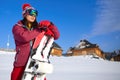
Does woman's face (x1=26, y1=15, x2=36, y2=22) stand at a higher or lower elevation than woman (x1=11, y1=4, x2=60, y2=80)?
higher

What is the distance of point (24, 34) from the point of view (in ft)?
12.0

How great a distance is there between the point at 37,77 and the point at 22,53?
40 centimetres

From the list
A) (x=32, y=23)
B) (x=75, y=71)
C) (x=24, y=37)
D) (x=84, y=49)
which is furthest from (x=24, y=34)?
(x=84, y=49)

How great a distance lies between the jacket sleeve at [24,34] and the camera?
3662 millimetres

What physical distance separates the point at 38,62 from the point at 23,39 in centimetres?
38

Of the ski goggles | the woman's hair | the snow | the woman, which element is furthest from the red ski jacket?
the snow

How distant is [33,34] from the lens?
3686 millimetres

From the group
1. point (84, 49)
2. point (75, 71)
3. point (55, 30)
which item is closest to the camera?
point (55, 30)

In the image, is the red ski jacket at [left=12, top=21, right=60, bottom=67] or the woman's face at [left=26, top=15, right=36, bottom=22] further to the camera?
the woman's face at [left=26, top=15, right=36, bottom=22]

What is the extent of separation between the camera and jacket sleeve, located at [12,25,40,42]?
366 centimetres

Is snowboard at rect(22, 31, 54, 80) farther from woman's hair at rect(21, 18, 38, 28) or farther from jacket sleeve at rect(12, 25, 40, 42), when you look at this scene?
woman's hair at rect(21, 18, 38, 28)

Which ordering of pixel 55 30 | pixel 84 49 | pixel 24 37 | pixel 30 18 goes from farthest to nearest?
pixel 84 49 → pixel 30 18 → pixel 55 30 → pixel 24 37

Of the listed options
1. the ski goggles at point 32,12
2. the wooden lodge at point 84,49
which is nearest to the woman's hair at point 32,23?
the ski goggles at point 32,12

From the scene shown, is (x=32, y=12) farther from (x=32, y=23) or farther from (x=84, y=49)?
(x=84, y=49)
